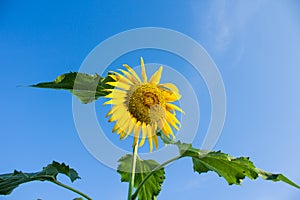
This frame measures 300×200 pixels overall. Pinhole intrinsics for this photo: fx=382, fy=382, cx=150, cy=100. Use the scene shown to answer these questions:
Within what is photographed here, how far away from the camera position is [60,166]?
2.38 m

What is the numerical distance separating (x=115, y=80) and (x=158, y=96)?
0.38 metres

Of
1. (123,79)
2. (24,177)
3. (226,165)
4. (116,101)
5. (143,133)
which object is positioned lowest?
(226,165)

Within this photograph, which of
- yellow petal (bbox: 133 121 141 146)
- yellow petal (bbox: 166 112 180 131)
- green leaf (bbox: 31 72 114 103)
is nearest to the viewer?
green leaf (bbox: 31 72 114 103)

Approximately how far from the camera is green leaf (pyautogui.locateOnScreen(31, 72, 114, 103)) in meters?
2.16

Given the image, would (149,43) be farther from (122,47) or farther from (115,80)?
(115,80)

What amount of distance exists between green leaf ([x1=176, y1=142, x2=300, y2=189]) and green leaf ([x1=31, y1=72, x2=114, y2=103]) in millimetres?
635

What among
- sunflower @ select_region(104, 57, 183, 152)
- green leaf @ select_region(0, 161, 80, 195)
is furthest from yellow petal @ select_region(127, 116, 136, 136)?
green leaf @ select_region(0, 161, 80, 195)

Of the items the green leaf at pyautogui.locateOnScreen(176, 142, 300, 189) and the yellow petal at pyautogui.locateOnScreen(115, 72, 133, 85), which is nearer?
the green leaf at pyautogui.locateOnScreen(176, 142, 300, 189)

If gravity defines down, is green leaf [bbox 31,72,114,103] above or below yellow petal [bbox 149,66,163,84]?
below

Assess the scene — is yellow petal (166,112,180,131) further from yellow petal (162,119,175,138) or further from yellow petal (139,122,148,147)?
yellow petal (139,122,148,147)

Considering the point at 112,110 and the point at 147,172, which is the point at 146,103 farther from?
the point at 147,172

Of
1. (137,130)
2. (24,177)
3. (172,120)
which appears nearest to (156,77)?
(172,120)

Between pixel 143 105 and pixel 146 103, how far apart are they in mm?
27

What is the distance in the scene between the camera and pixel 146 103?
2645mm
